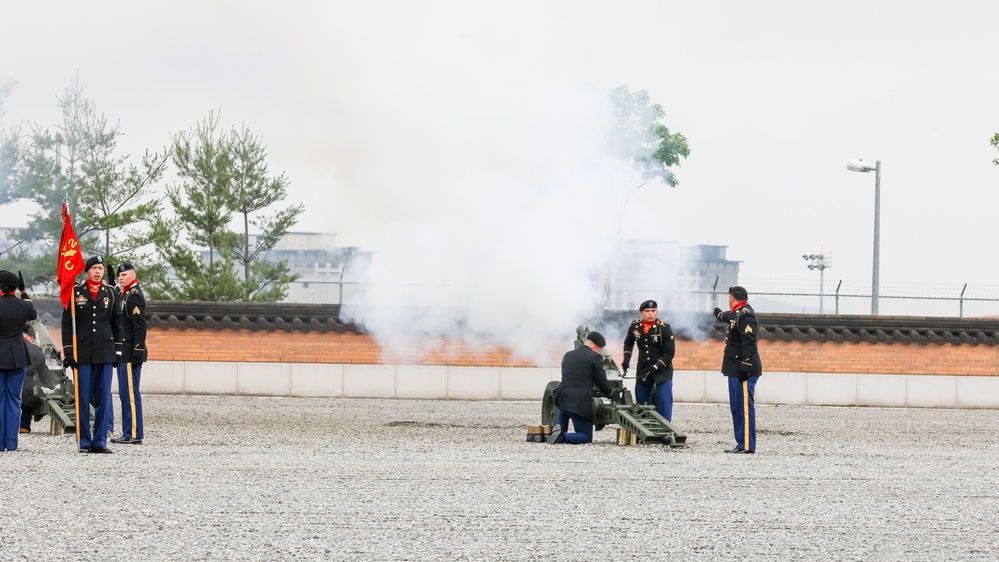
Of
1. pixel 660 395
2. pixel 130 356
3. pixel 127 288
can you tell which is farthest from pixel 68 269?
pixel 660 395

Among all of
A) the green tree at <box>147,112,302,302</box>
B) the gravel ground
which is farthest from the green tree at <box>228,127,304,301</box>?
the gravel ground

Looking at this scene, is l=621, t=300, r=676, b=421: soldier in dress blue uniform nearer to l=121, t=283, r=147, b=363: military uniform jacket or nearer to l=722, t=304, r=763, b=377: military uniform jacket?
l=722, t=304, r=763, b=377: military uniform jacket

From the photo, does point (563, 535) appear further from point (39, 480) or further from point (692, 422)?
point (692, 422)

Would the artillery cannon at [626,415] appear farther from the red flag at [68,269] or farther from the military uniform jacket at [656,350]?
the red flag at [68,269]

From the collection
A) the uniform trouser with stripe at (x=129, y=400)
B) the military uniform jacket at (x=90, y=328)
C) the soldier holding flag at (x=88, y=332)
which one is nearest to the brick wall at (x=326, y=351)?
the uniform trouser with stripe at (x=129, y=400)

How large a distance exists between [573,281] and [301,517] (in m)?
10.1

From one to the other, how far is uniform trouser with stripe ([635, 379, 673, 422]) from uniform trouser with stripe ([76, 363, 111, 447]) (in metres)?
6.40

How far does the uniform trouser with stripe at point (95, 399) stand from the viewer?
13250 mm

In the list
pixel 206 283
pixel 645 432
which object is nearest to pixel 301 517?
pixel 645 432

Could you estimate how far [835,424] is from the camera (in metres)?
21.2

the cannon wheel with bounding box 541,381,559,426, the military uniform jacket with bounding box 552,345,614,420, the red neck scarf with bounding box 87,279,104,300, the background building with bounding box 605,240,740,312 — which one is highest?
the background building with bounding box 605,240,740,312

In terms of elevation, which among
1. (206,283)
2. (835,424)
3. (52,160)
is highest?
(52,160)

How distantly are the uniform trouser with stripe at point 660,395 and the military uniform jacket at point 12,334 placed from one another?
7275 millimetres

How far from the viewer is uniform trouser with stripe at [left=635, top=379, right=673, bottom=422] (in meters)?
16.0
